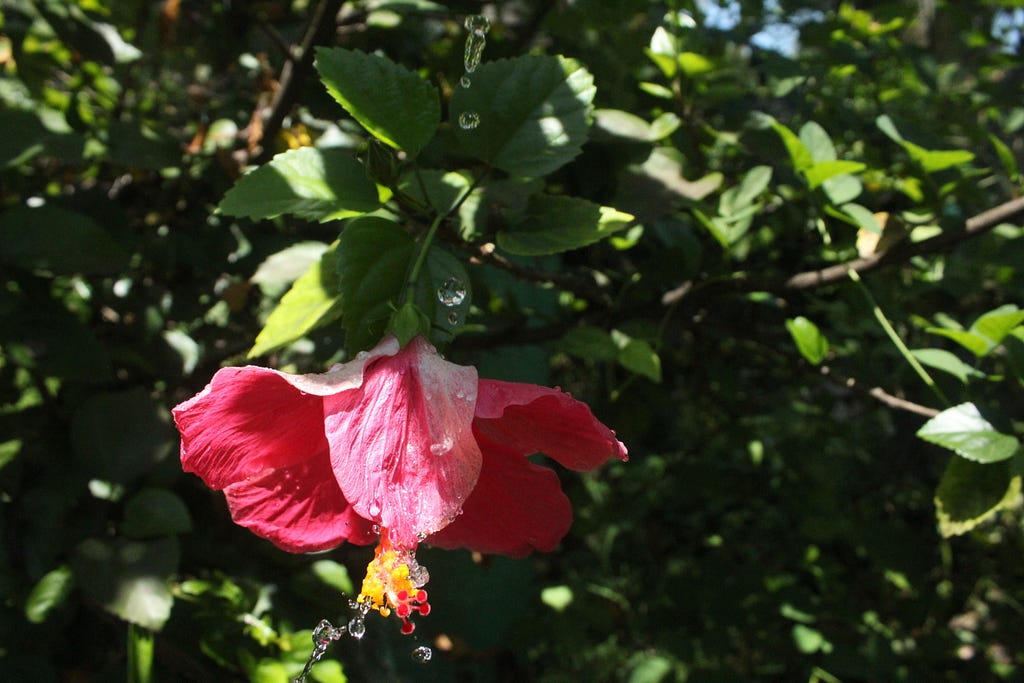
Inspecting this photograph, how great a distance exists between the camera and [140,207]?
124 centimetres

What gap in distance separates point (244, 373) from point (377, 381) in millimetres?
81

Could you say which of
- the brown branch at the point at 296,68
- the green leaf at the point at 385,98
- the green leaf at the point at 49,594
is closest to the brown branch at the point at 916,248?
the green leaf at the point at 385,98

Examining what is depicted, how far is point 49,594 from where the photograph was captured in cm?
80

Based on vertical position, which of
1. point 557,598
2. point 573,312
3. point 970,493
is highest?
point 970,493

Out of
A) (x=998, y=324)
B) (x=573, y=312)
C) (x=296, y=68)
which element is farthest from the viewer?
(x=573, y=312)

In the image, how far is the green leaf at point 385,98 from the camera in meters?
0.59

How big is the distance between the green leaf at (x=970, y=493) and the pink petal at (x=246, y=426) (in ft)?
1.87

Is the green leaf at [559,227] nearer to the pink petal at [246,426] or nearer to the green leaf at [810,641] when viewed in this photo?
the pink petal at [246,426]

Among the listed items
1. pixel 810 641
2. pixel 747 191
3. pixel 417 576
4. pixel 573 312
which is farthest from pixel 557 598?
pixel 417 576

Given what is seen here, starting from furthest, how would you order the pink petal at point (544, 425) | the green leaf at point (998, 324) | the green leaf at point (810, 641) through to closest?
1. the green leaf at point (810, 641)
2. the green leaf at point (998, 324)
3. the pink petal at point (544, 425)

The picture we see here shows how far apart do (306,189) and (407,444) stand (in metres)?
0.21

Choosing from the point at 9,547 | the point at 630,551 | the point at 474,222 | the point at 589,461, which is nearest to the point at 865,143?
the point at 474,222

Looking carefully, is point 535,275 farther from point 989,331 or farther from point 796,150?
point 989,331

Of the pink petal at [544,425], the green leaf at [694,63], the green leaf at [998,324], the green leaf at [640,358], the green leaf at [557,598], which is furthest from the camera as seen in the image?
the green leaf at [557,598]
